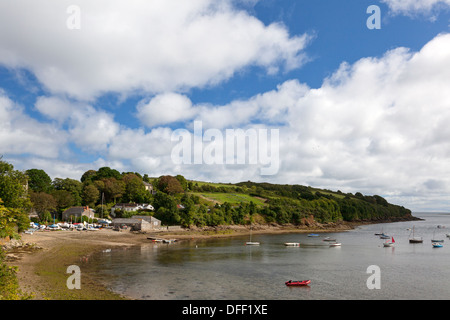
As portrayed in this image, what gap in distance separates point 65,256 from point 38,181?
79.1 meters

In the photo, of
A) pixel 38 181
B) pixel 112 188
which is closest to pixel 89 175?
pixel 112 188

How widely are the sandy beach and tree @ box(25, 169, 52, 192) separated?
A: 1664 inches

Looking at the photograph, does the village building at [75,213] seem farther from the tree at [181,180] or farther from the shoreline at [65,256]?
the tree at [181,180]

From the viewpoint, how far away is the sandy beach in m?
34.7

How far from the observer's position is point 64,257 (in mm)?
59000

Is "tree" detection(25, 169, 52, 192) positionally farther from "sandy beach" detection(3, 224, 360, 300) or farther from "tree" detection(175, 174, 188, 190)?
"tree" detection(175, 174, 188, 190)

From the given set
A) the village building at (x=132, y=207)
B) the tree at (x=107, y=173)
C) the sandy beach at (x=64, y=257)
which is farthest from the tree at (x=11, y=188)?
the tree at (x=107, y=173)

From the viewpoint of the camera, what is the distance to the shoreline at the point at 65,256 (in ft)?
114

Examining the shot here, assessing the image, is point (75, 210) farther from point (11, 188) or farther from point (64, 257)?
point (64, 257)

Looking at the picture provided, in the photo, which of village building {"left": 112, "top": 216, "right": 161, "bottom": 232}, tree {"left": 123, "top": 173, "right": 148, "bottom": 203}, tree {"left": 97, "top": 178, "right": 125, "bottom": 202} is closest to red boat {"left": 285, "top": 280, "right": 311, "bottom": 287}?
village building {"left": 112, "top": 216, "right": 161, "bottom": 232}

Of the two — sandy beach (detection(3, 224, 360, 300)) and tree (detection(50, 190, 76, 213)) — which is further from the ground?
tree (detection(50, 190, 76, 213))

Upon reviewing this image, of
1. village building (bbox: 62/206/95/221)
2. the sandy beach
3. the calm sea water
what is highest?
village building (bbox: 62/206/95/221)
